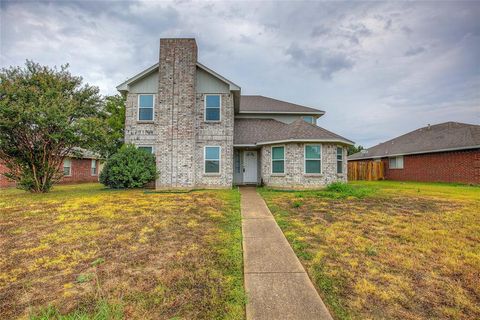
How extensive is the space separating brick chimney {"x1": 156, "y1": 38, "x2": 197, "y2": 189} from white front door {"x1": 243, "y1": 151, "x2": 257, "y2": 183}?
166 inches

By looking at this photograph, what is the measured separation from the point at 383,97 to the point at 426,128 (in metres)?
5.73

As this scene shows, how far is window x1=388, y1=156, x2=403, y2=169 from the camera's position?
21.6m

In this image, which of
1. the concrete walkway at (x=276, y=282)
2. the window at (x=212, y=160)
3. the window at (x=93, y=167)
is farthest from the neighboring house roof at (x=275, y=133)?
the window at (x=93, y=167)

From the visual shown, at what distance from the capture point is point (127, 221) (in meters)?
6.27

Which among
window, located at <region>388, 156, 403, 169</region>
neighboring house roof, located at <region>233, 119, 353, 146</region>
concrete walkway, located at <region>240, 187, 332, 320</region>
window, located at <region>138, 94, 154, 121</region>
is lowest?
concrete walkway, located at <region>240, 187, 332, 320</region>

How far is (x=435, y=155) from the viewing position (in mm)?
18516

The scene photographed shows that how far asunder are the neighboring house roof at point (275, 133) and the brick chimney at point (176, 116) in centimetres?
361

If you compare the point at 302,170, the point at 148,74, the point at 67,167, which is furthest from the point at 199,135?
the point at 67,167

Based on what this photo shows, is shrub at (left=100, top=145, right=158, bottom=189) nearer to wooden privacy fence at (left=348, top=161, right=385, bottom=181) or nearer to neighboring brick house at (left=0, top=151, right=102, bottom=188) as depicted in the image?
neighboring brick house at (left=0, top=151, right=102, bottom=188)

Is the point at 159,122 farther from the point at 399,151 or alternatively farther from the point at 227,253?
the point at 399,151

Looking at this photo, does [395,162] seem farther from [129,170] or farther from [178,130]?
[129,170]

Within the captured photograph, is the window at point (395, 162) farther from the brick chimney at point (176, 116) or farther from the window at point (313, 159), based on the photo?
the brick chimney at point (176, 116)

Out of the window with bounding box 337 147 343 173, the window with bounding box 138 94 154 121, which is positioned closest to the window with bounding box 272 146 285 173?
the window with bounding box 337 147 343 173

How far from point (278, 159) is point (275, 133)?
2201 mm
